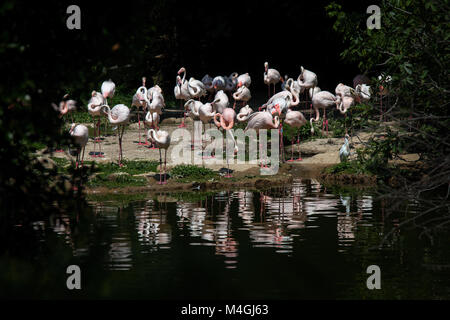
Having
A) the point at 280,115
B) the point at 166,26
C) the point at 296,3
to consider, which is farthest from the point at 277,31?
the point at 280,115

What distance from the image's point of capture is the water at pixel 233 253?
7.12 metres

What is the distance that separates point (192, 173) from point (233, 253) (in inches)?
221

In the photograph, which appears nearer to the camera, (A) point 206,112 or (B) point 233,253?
(B) point 233,253

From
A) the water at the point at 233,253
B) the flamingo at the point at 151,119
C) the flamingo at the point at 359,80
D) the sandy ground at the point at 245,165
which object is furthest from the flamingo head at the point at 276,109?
the water at the point at 233,253

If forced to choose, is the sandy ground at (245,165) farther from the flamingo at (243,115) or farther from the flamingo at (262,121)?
the flamingo at (243,115)

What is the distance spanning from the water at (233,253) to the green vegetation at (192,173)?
1599mm

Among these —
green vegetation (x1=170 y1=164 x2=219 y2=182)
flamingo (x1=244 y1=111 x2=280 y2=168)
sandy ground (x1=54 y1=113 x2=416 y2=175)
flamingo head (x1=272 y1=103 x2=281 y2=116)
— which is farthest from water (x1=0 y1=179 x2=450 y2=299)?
flamingo head (x1=272 y1=103 x2=281 y2=116)

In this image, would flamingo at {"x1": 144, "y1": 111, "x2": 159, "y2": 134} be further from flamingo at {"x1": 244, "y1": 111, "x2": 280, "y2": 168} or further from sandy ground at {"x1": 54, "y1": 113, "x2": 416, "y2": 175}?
flamingo at {"x1": 244, "y1": 111, "x2": 280, "y2": 168}

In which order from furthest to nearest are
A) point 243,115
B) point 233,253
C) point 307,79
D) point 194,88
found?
point 307,79
point 194,88
point 243,115
point 233,253

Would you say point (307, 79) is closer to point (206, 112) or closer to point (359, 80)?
point (359, 80)

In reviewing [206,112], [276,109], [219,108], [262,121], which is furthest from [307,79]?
[262,121]

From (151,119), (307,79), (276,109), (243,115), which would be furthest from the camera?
A: (307,79)

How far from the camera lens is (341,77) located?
25.1 metres

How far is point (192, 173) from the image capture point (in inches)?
567
